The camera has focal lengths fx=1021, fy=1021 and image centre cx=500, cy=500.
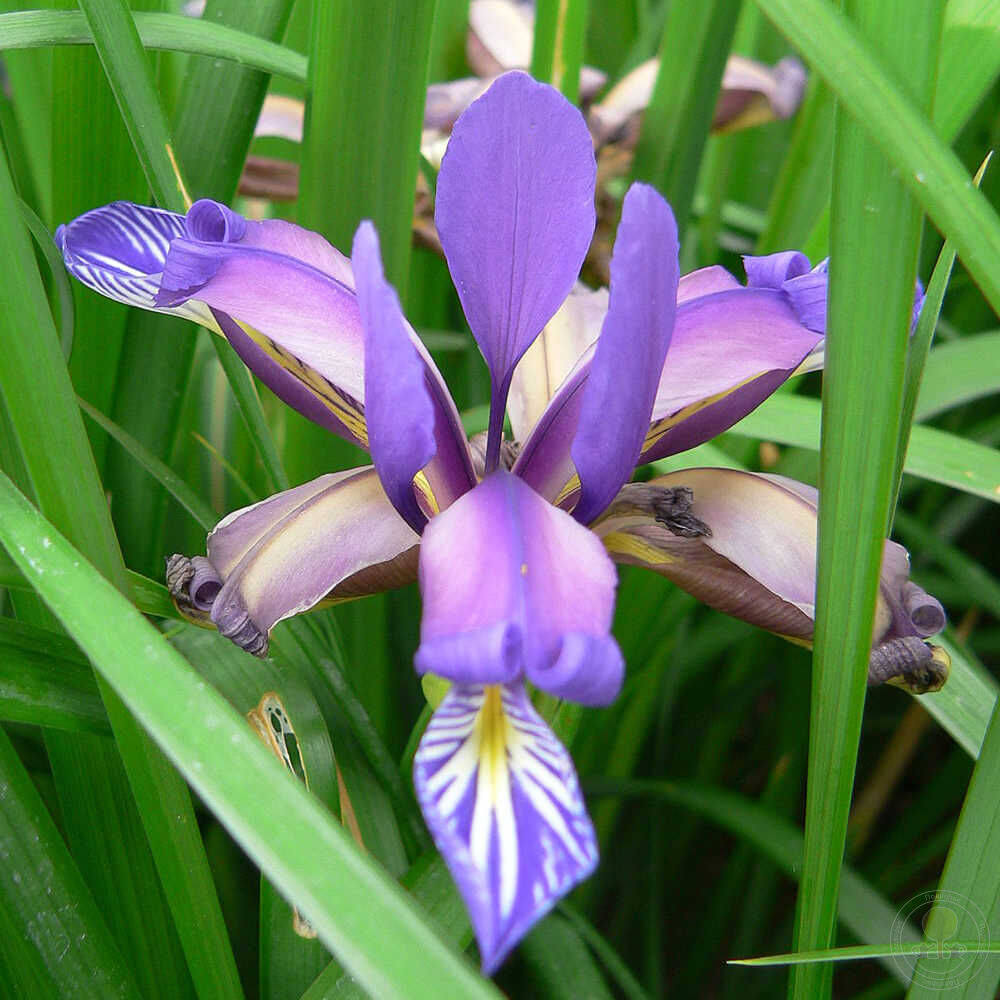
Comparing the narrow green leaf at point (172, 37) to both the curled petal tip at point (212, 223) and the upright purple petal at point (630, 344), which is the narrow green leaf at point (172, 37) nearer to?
the curled petal tip at point (212, 223)

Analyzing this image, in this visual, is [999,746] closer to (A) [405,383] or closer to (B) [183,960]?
(A) [405,383]

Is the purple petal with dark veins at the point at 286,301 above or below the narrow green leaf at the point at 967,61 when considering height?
below

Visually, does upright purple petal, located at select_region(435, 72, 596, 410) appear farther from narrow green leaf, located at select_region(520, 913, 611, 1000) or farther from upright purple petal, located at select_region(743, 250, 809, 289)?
narrow green leaf, located at select_region(520, 913, 611, 1000)

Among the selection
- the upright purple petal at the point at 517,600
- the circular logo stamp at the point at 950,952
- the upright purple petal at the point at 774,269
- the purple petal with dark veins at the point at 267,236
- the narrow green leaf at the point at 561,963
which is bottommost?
the narrow green leaf at the point at 561,963

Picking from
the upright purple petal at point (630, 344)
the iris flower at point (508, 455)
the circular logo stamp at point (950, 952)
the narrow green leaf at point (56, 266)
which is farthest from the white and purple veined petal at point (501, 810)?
the narrow green leaf at point (56, 266)

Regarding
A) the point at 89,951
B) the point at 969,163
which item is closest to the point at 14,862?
the point at 89,951

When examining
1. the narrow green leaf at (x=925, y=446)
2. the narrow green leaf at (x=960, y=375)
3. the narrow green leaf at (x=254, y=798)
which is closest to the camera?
the narrow green leaf at (x=254, y=798)

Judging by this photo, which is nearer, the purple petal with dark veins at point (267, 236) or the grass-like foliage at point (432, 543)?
the grass-like foliage at point (432, 543)
